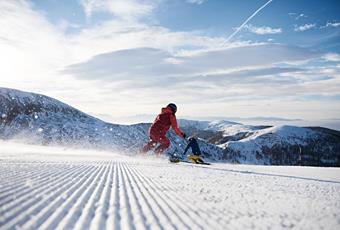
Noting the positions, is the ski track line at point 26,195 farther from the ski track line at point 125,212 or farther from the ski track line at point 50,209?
the ski track line at point 125,212

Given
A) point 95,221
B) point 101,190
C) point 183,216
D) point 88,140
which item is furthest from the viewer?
point 88,140

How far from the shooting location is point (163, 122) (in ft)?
58.9

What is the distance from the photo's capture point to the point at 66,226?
329cm

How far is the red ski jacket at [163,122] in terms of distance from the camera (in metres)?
16.9

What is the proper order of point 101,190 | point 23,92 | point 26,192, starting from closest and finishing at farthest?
point 26,192 → point 101,190 → point 23,92

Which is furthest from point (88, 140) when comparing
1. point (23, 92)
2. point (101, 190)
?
point (101, 190)

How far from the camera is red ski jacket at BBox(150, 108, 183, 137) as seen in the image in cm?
1691

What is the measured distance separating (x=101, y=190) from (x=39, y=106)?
4244 inches

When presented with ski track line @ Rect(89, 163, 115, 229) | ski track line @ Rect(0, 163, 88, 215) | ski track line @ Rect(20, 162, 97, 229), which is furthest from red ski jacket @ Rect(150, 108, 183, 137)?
ski track line @ Rect(89, 163, 115, 229)

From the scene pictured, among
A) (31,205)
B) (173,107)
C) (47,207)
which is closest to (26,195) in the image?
(31,205)

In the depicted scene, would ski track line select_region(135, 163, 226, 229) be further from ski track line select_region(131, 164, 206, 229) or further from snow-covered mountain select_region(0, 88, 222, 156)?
snow-covered mountain select_region(0, 88, 222, 156)

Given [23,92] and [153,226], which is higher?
[23,92]

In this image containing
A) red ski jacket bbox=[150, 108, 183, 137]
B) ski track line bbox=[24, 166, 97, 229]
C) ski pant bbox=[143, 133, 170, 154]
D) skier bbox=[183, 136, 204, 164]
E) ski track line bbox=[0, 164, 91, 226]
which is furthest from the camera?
ski pant bbox=[143, 133, 170, 154]

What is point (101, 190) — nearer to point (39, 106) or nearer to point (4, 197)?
point (4, 197)
